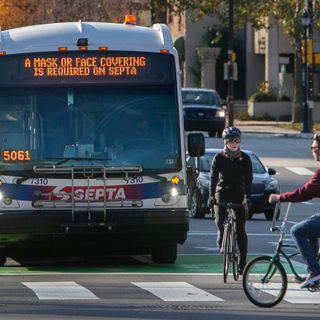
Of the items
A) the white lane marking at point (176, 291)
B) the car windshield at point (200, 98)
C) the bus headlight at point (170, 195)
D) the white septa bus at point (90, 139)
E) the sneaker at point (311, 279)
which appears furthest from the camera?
the car windshield at point (200, 98)

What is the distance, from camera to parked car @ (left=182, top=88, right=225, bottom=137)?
4888 cm

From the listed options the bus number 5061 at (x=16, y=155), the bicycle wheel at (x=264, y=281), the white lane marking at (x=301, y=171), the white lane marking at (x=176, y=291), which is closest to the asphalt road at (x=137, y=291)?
the white lane marking at (x=176, y=291)

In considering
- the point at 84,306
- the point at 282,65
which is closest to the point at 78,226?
the point at 84,306

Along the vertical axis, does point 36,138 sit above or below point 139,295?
above

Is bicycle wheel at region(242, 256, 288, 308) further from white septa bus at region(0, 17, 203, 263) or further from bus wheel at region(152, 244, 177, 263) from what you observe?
bus wheel at region(152, 244, 177, 263)

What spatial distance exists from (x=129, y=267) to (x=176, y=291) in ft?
10.0

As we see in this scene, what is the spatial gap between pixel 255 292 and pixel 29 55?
17.1 feet

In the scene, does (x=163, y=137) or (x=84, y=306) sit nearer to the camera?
(x=84, y=306)

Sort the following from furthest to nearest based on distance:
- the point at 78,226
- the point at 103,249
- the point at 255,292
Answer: the point at 103,249
the point at 78,226
the point at 255,292

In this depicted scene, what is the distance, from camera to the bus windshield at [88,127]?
16312 mm

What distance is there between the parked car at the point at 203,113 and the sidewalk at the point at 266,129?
5.37 metres

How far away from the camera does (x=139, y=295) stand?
13969 millimetres

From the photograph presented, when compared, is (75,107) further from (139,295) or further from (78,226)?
(139,295)

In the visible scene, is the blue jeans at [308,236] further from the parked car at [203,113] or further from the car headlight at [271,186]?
the parked car at [203,113]
